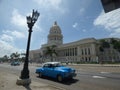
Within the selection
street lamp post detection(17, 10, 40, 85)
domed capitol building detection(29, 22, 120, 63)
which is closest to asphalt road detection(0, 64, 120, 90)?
street lamp post detection(17, 10, 40, 85)

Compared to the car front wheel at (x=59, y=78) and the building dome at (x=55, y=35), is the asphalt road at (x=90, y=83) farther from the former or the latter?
the building dome at (x=55, y=35)

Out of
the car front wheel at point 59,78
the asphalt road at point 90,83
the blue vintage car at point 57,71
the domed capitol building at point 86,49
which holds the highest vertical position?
the domed capitol building at point 86,49

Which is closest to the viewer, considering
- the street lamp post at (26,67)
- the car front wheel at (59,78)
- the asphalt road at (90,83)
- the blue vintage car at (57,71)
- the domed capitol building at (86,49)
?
the asphalt road at (90,83)

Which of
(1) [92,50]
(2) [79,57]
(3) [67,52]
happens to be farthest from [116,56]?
(3) [67,52]

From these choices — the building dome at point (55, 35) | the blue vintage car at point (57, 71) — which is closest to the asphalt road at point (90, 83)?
the blue vintage car at point (57, 71)

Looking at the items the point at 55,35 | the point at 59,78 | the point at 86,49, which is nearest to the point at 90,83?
the point at 59,78

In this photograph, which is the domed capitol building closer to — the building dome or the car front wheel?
the building dome

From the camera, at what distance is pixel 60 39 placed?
141500 millimetres

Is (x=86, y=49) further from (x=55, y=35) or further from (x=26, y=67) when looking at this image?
(x=26, y=67)

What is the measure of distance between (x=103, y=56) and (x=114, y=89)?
99.4 m

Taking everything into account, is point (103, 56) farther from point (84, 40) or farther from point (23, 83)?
point (23, 83)

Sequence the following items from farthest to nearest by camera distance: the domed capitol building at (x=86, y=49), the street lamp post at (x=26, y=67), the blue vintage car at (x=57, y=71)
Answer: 1. the domed capitol building at (x=86, y=49)
2. the blue vintage car at (x=57, y=71)
3. the street lamp post at (x=26, y=67)

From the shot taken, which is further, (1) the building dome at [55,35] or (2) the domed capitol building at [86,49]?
(1) the building dome at [55,35]

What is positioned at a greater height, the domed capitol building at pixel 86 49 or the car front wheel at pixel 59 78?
the domed capitol building at pixel 86 49
